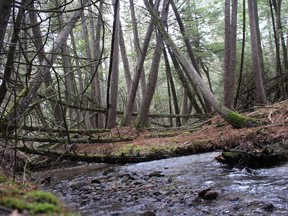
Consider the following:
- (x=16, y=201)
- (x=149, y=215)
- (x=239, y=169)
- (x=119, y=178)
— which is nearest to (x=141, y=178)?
(x=119, y=178)

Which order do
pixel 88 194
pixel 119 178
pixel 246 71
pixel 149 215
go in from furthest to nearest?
pixel 246 71 < pixel 119 178 < pixel 88 194 < pixel 149 215

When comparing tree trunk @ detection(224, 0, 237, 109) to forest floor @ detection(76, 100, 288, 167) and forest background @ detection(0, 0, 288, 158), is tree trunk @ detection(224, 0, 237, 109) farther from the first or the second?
forest floor @ detection(76, 100, 288, 167)

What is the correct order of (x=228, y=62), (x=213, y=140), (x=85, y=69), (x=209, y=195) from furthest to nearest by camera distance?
(x=228, y=62) → (x=213, y=140) → (x=209, y=195) → (x=85, y=69)

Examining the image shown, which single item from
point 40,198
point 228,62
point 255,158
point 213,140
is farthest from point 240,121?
point 40,198

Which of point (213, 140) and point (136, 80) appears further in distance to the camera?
point (136, 80)

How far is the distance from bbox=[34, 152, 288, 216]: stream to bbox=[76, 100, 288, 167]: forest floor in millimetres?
313

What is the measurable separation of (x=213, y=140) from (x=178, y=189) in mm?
2886

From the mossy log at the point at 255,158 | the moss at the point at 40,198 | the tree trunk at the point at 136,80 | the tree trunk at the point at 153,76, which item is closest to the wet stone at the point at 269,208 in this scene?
the mossy log at the point at 255,158

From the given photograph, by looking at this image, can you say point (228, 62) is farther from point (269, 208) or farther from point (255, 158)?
point (269, 208)

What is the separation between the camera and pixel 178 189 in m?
5.54

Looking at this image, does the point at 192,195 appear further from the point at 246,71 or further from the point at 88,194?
the point at 246,71

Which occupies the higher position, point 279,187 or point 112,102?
point 112,102

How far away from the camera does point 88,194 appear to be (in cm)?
586

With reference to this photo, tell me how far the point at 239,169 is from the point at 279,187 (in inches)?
58.4
